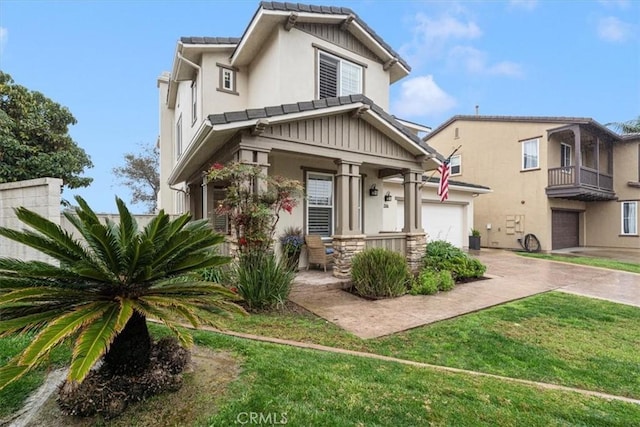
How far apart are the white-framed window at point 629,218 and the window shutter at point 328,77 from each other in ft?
62.7

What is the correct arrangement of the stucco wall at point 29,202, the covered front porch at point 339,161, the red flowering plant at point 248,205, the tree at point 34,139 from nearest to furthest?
the stucco wall at point 29,202 < the red flowering plant at point 248,205 < the covered front porch at point 339,161 < the tree at point 34,139

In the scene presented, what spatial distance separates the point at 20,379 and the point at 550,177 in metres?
19.9

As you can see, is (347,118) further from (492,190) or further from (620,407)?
(492,190)

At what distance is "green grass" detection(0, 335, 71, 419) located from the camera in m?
2.57

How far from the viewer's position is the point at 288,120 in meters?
7.08

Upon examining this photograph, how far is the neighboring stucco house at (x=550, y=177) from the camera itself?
16.3 m

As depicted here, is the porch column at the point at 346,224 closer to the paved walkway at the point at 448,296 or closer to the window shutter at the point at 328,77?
the paved walkway at the point at 448,296

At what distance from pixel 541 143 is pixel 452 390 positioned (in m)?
17.3

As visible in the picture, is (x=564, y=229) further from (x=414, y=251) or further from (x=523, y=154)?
(x=414, y=251)

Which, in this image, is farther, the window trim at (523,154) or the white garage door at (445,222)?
the window trim at (523,154)

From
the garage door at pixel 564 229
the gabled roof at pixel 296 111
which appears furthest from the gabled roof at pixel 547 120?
the gabled roof at pixel 296 111

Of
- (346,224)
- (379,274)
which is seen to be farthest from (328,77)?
(379,274)

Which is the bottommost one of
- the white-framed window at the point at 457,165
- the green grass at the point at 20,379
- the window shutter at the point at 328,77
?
the green grass at the point at 20,379

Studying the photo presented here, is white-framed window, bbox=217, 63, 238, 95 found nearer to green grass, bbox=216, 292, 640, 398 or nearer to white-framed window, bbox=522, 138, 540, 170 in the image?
green grass, bbox=216, 292, 640, 398
